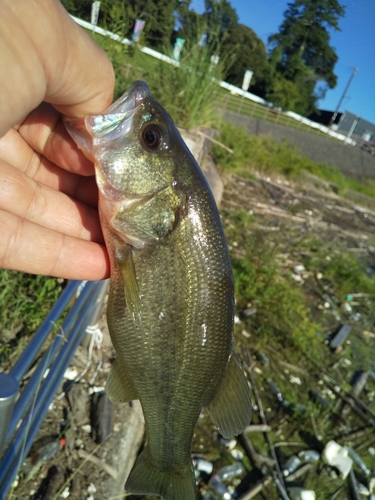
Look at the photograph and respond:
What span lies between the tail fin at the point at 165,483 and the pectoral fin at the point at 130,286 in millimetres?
795

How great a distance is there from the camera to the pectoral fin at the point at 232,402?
5.81 ft

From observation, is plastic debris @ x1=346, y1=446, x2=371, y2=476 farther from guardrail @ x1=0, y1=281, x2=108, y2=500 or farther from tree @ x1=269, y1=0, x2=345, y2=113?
tree @ x1=269, y1=0, x2=345, y2=113

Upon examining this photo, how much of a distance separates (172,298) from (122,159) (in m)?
0.63

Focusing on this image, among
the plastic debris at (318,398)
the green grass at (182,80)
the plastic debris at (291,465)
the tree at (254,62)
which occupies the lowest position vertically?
the plastic debris at (291,465)

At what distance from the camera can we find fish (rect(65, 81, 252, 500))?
166 centimetres

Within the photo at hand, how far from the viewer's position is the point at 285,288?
592cm

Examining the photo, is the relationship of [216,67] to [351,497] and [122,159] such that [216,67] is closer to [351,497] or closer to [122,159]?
[122,159]

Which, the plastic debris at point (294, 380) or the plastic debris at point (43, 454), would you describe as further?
the plastic debris at point (294, 380)

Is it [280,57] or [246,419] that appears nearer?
[246,419]

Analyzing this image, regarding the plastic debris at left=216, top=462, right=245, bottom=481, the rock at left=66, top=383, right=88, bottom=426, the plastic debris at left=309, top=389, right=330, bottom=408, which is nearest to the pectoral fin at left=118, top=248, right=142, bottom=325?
the rock at left=66, top=383, right=88, bottom=426

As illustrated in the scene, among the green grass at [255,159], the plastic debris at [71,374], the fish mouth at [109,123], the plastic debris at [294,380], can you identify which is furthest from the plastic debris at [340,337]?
the green grass at [255,159]

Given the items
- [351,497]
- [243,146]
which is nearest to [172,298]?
[351,497]

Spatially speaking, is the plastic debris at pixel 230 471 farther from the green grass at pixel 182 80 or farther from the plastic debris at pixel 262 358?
the green grass at pixel 182 80

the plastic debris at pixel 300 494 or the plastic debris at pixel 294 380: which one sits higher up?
the plastic debris at pixel 294 380
